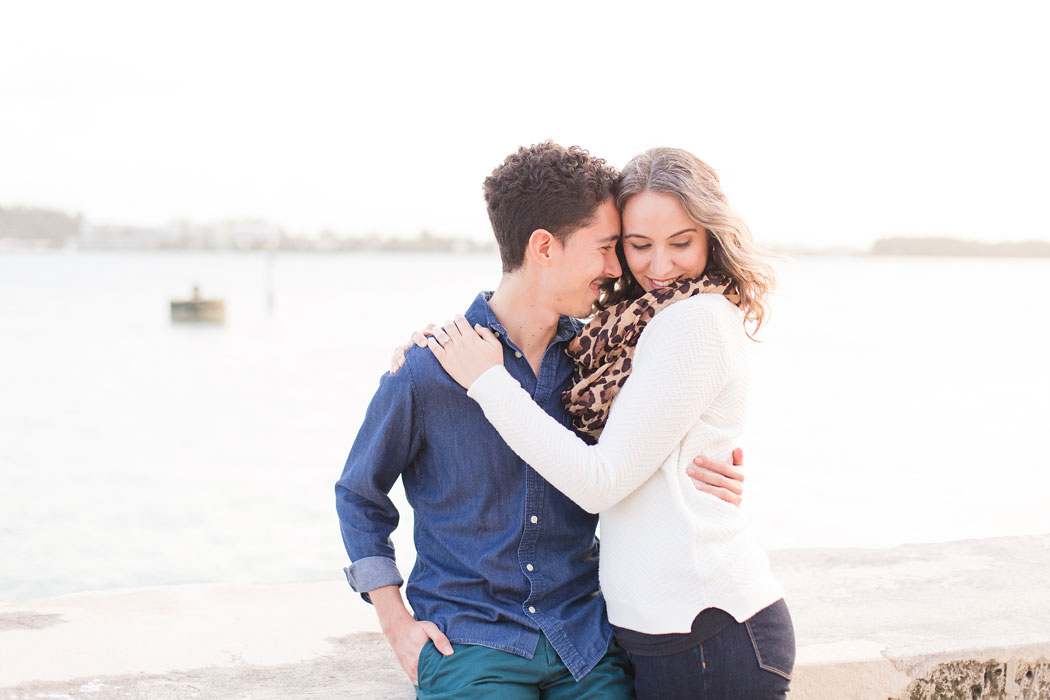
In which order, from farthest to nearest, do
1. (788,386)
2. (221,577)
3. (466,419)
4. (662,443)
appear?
(788,386), (221,577), (466,419), (662,443)

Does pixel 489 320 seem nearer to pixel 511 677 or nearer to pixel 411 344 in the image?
pixel 411 344

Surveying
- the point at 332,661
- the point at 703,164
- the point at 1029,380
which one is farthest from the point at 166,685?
the point at 1029,380

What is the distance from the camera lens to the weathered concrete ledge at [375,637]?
7.82 ft

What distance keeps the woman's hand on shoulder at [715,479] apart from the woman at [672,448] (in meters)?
0.02

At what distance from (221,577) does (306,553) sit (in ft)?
2.90

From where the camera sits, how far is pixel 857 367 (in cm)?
2855

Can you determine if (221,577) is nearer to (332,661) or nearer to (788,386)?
(332,661)

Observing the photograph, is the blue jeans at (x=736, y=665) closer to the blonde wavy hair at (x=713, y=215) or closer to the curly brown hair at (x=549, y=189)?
the blonde wavy hair at (x=713, y=215)

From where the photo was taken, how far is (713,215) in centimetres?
208

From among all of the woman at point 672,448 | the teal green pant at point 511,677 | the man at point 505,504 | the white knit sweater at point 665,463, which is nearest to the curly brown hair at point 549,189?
the man at point 505,504

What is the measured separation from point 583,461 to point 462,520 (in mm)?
377

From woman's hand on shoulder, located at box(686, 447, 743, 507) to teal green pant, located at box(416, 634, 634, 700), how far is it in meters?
0.44

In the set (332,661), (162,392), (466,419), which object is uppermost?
(466,419)

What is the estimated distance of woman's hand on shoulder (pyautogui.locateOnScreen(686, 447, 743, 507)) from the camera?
1.97 metres
